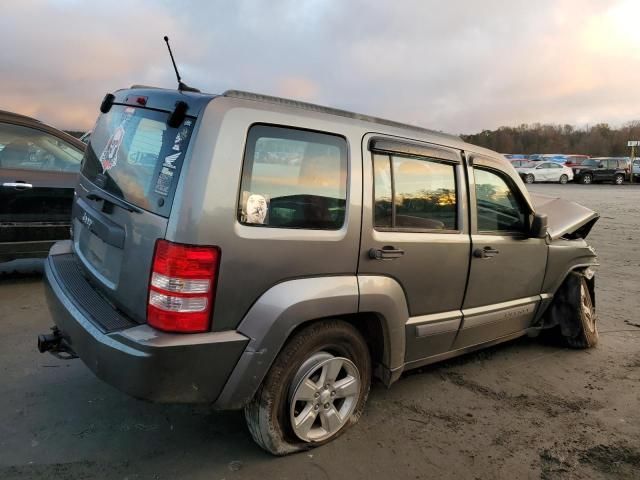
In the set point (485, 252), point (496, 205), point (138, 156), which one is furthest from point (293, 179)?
point (496, 205)

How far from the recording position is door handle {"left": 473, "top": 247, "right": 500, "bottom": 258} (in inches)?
134

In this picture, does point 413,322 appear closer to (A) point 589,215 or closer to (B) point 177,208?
(B) point 177,208

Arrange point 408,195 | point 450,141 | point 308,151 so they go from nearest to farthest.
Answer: point 308,151, point 408,195, point 450,141

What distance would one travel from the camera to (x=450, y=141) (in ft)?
11.3

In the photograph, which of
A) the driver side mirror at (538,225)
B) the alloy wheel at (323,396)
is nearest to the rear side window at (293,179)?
the alloy wheel at (323,396)

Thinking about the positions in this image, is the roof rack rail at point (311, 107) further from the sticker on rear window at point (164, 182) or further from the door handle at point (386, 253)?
the door handle at point (386, 253)

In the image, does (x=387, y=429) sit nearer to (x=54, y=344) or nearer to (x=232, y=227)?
(x=232, y=227)

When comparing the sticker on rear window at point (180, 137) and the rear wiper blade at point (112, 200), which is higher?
the sticker on rear window at point (180, 137)

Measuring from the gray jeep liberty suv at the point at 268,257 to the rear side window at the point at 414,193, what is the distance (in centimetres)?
1

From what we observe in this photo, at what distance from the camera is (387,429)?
10.0ft

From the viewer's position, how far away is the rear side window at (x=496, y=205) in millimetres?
3525

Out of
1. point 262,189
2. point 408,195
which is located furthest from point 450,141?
point 262,189

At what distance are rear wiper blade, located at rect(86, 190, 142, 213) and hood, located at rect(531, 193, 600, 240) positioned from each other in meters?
3.27

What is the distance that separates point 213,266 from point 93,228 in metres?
1.01
